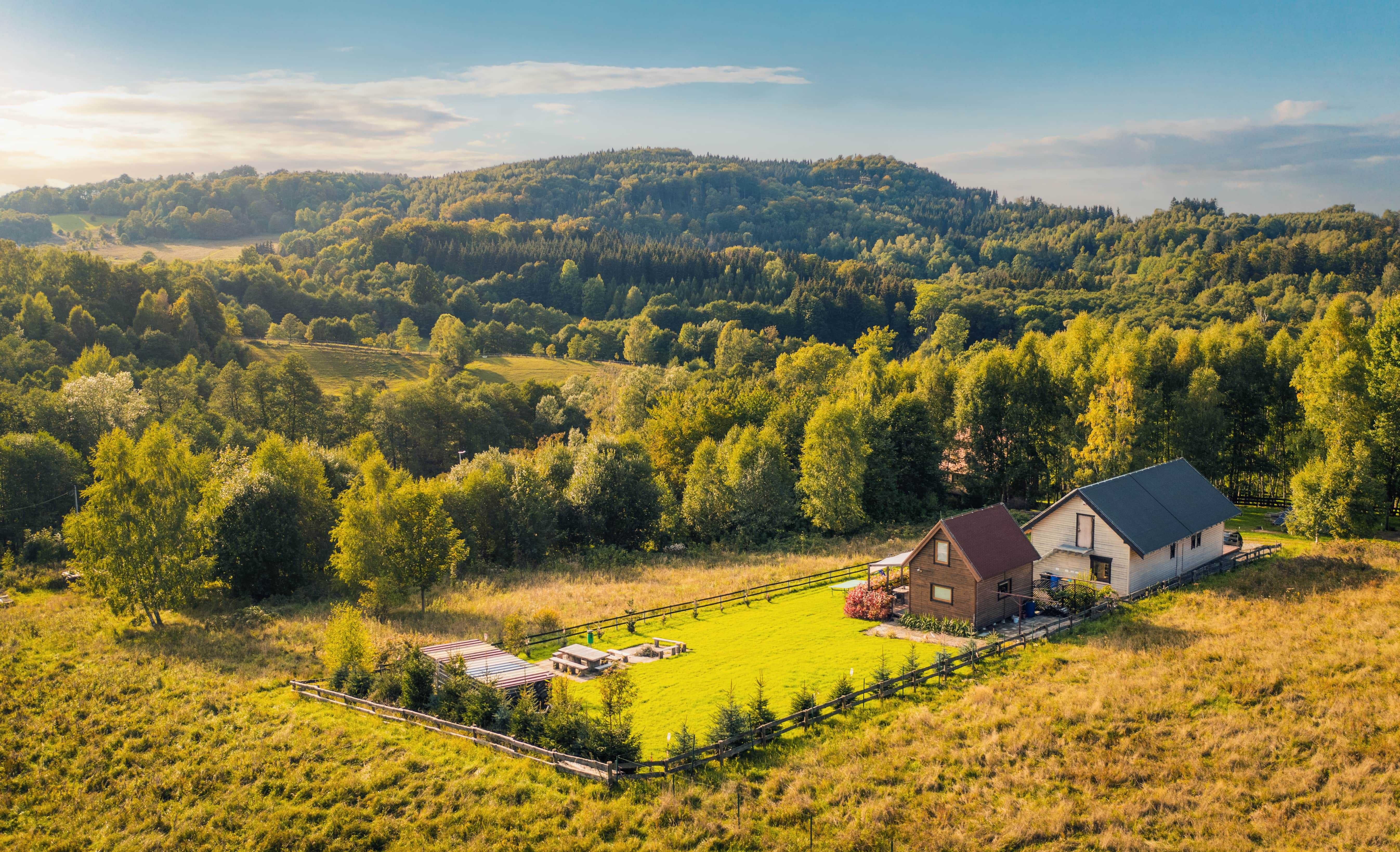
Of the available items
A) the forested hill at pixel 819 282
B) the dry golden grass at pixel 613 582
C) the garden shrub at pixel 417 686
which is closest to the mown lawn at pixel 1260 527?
the dry golden grass at pixel 613 582

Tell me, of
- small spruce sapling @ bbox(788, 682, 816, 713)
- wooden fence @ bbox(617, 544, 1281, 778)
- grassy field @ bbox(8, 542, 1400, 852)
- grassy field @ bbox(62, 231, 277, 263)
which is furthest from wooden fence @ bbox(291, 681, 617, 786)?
grassy field @ bbox(62, 231, 277, 263)

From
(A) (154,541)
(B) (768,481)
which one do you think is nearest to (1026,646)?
(B) (768,481)

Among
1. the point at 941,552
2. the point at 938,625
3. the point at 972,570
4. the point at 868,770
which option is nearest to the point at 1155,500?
the point at 972,570

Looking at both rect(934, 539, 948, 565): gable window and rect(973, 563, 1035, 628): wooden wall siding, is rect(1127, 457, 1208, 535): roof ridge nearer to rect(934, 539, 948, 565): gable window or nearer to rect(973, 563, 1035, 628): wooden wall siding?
rect(973, 563, 1035, 628): wooden wall siding

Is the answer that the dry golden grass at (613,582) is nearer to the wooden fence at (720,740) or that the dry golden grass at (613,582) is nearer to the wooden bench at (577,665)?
the wooden bench at (577,665)

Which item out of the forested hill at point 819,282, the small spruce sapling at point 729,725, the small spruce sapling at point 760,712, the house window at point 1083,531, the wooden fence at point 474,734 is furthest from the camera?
the forested hill at point 819,282
